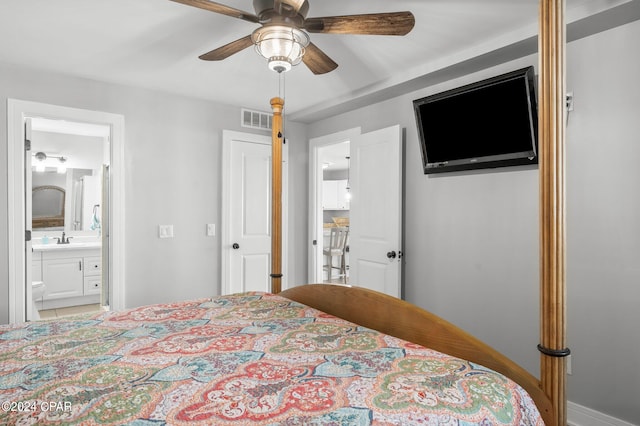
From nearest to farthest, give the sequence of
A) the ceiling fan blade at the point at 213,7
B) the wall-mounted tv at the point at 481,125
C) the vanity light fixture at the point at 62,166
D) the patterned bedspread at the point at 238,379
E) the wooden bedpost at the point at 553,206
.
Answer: the patterned bedspread at the point at 238,379, the wooden bedpost at the point at 553,206, the ceiling fan blade at the point at 213,7, the wall-mounted tv at the point at 481,125, the vanity light fixture at the point at 62,166

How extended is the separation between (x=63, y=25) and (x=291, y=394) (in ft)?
8.04

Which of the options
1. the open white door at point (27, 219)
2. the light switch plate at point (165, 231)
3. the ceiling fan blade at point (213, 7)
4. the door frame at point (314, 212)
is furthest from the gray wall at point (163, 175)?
the ceiling fan blade at point (213, 7)

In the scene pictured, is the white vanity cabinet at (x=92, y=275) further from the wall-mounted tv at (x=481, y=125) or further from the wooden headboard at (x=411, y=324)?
the wall-mounted tv at (x=481, y=125)

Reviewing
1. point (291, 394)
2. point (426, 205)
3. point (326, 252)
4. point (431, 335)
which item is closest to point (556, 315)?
point (431, 335)

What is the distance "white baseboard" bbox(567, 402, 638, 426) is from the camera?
2072 mm

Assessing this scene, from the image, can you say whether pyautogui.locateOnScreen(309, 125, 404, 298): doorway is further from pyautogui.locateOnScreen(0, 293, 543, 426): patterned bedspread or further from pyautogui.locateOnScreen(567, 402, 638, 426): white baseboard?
pyautogui.locateOnScreen(0, 293, 543, 426): patterned bedspread

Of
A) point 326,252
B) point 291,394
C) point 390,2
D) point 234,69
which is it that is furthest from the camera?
point 326,252

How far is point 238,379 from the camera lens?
43.3 inches

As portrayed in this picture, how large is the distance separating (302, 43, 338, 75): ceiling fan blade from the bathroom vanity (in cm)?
423

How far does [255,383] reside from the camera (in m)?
1.07

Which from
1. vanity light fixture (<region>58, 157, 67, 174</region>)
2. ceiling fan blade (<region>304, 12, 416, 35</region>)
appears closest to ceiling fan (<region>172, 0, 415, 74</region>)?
ceiling fan blade (<region>304, 12, 416, 35</region>)

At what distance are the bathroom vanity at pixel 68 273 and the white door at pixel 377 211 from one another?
3549 millimetres

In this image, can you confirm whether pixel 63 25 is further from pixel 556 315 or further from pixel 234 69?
pixel 556 315

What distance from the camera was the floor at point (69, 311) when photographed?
14.9ft
